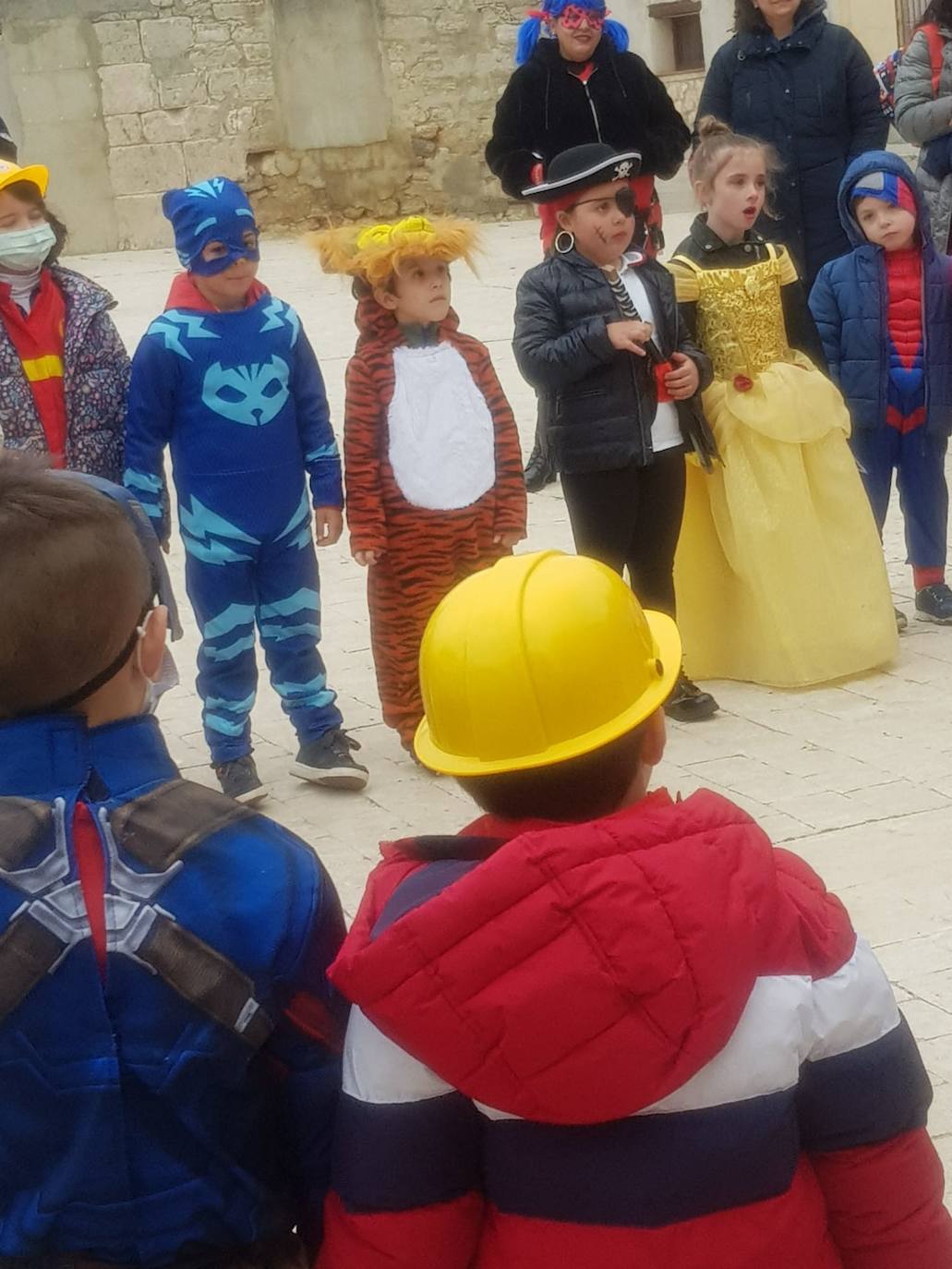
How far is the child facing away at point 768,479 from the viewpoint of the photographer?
5.57 metres

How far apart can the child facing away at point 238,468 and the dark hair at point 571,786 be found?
3247 mm

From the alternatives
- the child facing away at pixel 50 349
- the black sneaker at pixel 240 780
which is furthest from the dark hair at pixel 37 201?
the black sneaker at pixel 240 780

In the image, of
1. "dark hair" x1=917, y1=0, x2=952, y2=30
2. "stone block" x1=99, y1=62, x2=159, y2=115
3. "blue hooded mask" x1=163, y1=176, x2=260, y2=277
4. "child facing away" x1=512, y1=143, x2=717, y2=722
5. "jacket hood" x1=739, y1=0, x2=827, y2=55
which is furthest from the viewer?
"stone block" x1=99, y1=62, x2=159, y2=115

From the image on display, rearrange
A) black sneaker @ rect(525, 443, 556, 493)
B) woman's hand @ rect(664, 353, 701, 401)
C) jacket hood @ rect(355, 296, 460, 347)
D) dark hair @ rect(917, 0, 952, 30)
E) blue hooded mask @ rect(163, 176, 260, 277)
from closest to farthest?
blue hooded mask @ rect(163, 176, 260, 277)
jacket hood @ rect(355, 296, 460, 347)
woman's hand @ rect(664, 353, 701, 401)
dark hair @ rect(917, 0, 952, 30)
black sneaker @ rect(525, 443, 556, 493)

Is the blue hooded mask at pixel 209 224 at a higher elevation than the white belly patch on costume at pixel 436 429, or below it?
higher

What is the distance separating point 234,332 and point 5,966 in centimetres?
341

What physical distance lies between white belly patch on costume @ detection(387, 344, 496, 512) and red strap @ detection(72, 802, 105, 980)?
3.38m

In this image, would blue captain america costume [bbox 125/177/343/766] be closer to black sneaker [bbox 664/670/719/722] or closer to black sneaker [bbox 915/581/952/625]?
black sneaker [bbox 664/670/719/722]

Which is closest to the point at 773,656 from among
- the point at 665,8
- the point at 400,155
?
the point at 665,8

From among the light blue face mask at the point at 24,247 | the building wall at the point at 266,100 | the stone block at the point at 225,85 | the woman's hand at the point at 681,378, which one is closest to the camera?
the light blue face mask at the point at 24,247

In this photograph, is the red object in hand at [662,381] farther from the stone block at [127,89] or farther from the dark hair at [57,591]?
the stone block at [127,89]

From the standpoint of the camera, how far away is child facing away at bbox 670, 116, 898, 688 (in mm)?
5566

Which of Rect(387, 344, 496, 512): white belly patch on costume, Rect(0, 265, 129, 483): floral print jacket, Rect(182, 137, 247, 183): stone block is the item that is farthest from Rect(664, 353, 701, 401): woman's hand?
Rect(182, 137, 247, 183): stone block

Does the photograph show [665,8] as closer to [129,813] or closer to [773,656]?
[773,656]
